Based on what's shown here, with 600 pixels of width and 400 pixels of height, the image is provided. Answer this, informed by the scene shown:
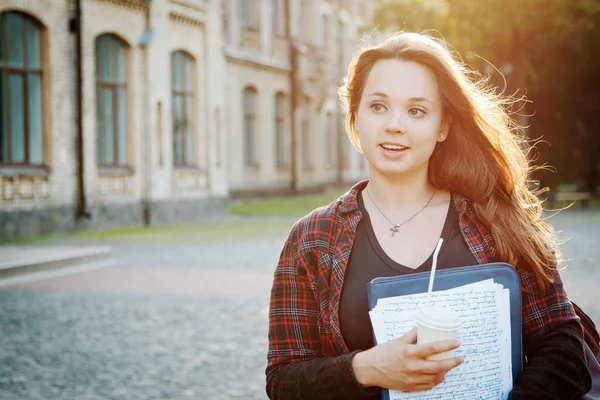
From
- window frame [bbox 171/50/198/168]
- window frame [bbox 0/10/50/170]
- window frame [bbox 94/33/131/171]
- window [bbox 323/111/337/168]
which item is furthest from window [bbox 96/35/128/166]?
window [bbox 323/111/337/168]

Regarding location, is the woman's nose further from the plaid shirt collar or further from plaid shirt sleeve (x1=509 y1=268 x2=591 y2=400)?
plaid shirt sleeve (x1=509 y1=268 x2=591 y2=400)

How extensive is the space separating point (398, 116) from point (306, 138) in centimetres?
3687

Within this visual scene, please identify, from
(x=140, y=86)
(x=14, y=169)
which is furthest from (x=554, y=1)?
(x=14, y=169)

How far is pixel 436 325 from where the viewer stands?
215 centimetres

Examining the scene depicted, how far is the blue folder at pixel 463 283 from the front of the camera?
2.41 metres

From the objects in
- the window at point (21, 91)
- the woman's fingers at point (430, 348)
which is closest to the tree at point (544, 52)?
the window at point (21, 91)

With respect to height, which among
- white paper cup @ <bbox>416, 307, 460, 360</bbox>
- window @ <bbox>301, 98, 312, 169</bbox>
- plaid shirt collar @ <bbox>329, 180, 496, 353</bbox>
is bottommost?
white paper cup @ <bbox>416, 307, 460, 360</bbox>

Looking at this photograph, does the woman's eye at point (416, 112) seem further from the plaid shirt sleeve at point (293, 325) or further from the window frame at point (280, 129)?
the window frame at point (280, 129)

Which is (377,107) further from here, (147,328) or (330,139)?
(330,139)

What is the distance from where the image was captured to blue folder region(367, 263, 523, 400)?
2412 mm

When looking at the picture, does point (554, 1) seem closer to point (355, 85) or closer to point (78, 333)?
point (78, 333)

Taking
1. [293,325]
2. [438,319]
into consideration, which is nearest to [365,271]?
[293,325]

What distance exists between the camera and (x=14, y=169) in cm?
1894

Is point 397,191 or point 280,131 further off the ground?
point 280,131
